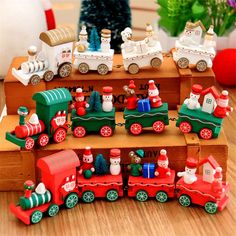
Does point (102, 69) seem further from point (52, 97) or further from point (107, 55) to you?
point (52, 97)

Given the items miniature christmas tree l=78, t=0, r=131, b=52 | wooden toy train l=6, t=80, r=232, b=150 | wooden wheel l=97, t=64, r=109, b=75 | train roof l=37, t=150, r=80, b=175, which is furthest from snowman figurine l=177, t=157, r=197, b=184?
miniature christmas tree l=78, t=0, r=131, b=52

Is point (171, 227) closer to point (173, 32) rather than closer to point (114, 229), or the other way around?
point (114, 229)

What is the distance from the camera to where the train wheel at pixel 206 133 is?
4.50 ft

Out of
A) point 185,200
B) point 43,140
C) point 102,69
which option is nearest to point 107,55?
point 102,69

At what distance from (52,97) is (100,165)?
0.16 metres

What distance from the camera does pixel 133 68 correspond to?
1527 mm

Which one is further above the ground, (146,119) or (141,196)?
(146,119)

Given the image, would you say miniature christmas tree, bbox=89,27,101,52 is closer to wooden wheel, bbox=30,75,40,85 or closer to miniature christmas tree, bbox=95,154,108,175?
wooden wheel, bbox=30,75,40,85

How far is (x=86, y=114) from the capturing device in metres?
1.39

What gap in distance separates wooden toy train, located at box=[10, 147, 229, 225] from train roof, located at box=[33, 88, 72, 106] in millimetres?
100

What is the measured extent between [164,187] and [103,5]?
67 centimetres

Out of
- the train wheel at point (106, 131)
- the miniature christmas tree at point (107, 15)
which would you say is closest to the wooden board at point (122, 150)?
the train wheel at point (106, 131)

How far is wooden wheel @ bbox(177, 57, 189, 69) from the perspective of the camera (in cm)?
153

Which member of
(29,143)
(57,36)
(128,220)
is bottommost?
(128,220)
